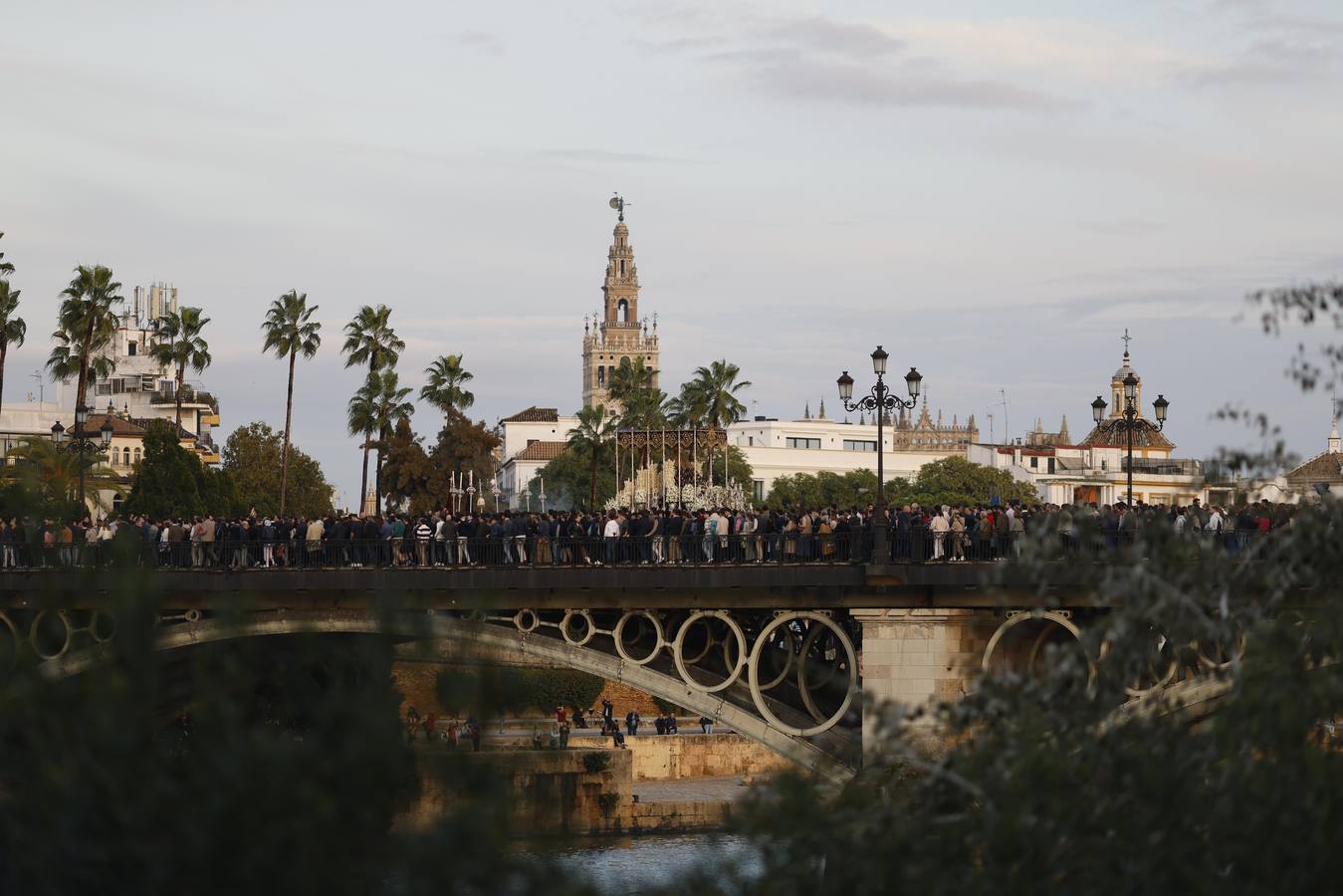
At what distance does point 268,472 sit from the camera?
326 ft

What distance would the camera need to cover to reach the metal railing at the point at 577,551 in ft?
94.0

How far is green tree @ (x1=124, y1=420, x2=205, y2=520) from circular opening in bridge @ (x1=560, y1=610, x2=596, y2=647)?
129 feet

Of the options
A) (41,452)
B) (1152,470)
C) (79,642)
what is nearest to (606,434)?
(41,452)

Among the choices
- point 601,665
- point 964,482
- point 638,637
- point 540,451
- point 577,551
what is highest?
point 540,451

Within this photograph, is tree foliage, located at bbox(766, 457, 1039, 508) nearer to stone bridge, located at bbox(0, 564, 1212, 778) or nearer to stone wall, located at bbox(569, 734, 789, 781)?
stone wall, located at bbox(569, 734, 789, 781)

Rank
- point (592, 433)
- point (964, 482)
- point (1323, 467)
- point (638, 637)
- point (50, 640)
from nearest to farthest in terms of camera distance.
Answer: point (638, 637) → point (50, 640) → point (592, 433) → point (1323, 467) → point (964, 482)

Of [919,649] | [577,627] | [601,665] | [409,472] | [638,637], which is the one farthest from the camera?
[409,472]

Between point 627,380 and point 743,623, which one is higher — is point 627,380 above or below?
above

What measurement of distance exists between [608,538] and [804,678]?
3.84 metres

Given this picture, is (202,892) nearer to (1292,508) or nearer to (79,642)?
(1292,508)

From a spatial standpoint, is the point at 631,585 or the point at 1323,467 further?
the point at 1323,467

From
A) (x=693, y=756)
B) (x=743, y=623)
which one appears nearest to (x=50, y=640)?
(x=743, y=623)

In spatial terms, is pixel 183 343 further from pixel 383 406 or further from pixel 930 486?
pixel 930 486

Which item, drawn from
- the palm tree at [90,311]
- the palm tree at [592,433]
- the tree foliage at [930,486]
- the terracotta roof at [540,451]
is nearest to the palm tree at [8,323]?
the palm tree at [90,311]
